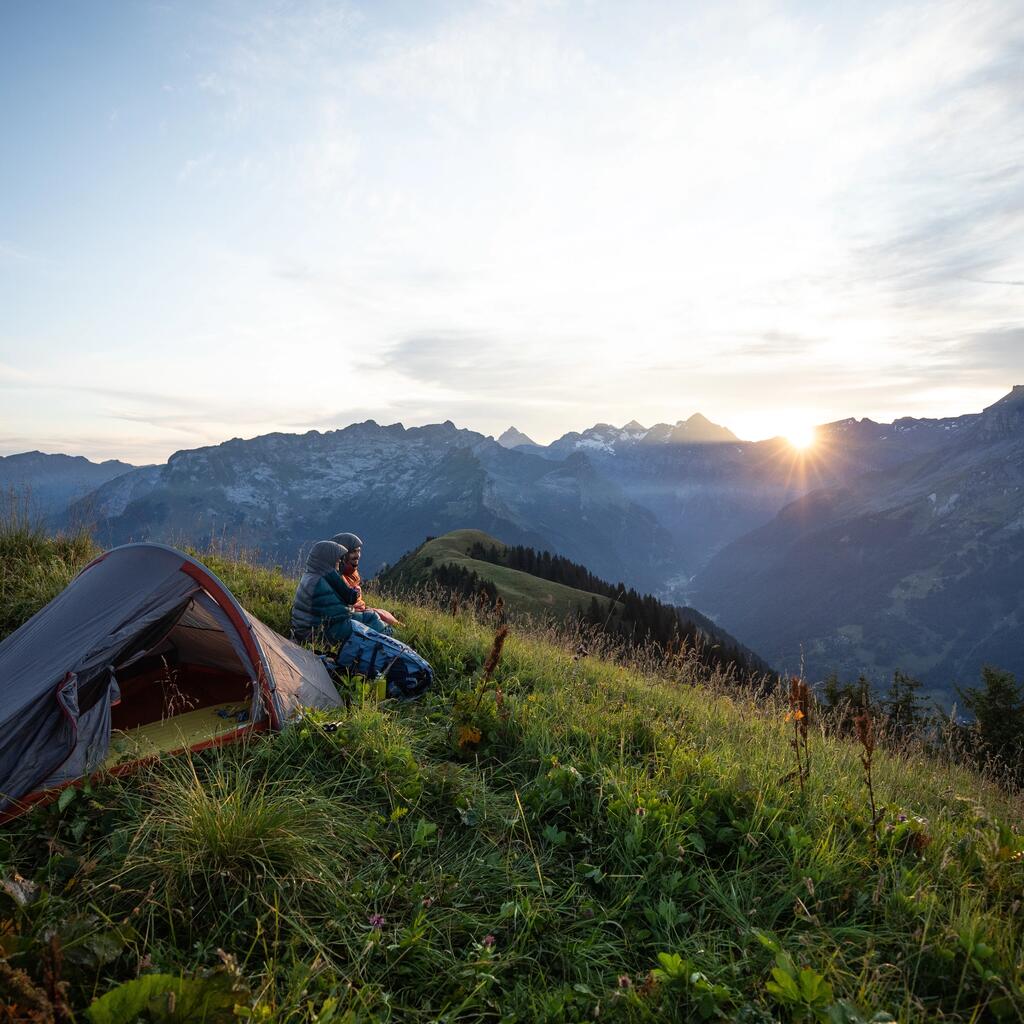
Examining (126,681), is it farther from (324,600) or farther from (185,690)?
(324,600)

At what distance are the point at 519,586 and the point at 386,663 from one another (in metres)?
54.6

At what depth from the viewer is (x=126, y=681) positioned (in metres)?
7.57

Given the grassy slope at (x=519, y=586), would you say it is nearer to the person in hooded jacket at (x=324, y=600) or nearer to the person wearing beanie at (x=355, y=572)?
the person wearing beanie at (x=355, y=572)

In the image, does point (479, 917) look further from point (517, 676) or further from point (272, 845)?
point (517, 676)

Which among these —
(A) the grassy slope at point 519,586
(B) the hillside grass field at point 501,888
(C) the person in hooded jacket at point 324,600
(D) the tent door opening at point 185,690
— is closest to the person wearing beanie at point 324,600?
(C) the person in hooded jacket at point 324,600

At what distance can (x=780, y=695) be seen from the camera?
11289 millimetres

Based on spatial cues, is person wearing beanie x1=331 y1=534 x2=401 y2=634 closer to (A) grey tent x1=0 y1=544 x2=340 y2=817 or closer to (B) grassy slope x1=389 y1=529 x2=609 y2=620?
(A) grey tent x1=0 y1=544 x2=340 y2=817

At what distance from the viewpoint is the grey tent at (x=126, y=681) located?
5.31 m

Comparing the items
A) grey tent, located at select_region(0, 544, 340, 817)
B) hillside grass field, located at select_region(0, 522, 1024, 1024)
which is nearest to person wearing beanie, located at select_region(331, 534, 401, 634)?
grey tent, located at select_region(0, 544, 340, 817)

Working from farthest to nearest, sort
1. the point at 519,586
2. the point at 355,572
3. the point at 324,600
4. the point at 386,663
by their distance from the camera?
the point at 519,586, the point at 355,572, the point at 324,600, the point at 386,663

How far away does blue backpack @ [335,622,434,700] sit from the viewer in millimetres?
8047

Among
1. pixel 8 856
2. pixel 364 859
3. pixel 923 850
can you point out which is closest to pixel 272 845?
pixel 364 859

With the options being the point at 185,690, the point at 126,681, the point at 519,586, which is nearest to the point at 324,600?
the point at 185,690

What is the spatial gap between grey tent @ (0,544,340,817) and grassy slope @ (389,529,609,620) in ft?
142
